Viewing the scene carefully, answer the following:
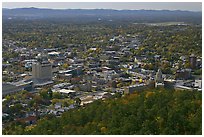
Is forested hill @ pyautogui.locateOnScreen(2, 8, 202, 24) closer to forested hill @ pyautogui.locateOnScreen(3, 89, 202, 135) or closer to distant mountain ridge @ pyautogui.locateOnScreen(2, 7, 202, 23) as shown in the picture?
distant mountain ridge @ pyautogui.locateOnScreen(2, 7, 202, 23)

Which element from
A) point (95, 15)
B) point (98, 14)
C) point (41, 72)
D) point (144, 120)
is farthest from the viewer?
point (95, 15)

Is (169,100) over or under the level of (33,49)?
over

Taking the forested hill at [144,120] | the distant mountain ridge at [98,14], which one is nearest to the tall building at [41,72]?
the forested hill at [144,120]

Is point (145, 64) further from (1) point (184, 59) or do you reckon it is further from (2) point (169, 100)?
(2) point (169, 100)

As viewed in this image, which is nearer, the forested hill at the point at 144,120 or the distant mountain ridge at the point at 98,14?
the forested hill at the point at 144,120

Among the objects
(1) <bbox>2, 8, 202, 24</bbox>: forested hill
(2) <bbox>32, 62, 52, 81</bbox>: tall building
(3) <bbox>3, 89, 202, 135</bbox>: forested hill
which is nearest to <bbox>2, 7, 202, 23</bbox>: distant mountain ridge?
(1) <bbox>2, 8, 202, 24</bbox>: forested hill

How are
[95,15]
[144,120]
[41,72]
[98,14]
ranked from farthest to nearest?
1. [95,15]
2. [98,14]
3. [41,72]
4. [144,120]

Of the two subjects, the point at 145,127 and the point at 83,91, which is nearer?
the point at 145,127

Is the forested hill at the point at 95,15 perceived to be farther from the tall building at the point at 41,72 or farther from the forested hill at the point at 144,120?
the forested hill at the point at 144,120

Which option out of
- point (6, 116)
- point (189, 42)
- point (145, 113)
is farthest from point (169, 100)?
point (189, 42)

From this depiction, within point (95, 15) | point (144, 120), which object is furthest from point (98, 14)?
point (144, 120)

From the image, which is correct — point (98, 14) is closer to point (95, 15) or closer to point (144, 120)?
point (95, 15)
